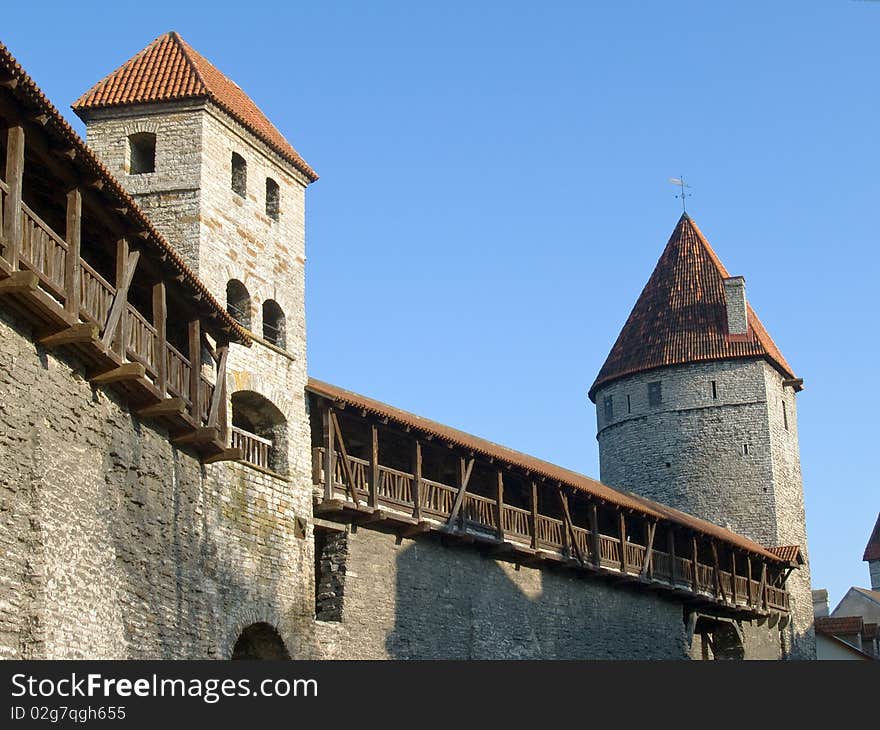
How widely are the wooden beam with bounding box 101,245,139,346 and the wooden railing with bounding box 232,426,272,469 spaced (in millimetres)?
4910

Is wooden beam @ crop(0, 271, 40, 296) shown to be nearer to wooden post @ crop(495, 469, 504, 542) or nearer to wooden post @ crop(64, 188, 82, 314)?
wooden post @ crop(64, 188, 82, 314)

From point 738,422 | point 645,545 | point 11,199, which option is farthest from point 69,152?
point 738,422

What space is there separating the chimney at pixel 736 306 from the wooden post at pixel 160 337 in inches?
1005

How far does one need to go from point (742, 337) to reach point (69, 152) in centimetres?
2826

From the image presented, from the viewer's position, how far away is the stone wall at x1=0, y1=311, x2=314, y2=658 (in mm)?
12680

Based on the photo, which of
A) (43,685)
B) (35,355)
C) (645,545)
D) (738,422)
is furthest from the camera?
(738,422)

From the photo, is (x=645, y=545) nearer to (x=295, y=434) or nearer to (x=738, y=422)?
(x=738, y=422)

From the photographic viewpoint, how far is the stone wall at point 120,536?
499 inches

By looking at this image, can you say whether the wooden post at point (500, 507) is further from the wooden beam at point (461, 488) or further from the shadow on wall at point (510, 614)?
the wooden beam at point (461, 488)

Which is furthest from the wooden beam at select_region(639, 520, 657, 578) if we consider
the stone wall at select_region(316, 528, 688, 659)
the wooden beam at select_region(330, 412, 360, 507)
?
the wooden beam at select_region(330, 412, 360, 507)

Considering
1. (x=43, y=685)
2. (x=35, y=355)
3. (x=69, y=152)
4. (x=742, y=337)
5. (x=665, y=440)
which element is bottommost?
(x=43, y=685)

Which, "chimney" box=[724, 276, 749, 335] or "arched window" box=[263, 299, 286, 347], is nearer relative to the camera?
"arched window" box=[263, 299, 286, 347]

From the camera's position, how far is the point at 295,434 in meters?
21.3

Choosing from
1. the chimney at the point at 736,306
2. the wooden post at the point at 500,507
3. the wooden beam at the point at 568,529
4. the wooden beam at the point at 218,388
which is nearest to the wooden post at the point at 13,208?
the wooden beam at the point at 218,388
